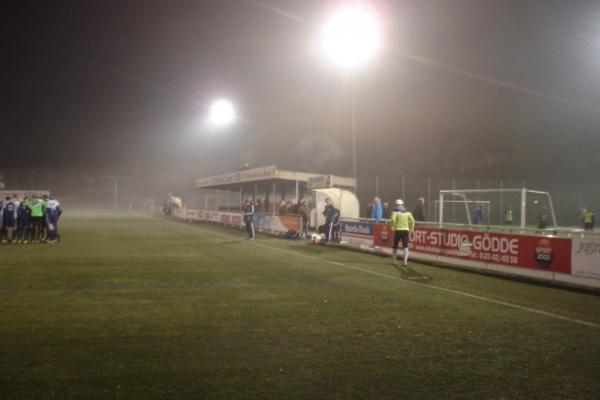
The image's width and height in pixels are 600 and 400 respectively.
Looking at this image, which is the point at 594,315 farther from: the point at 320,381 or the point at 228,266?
the point at 228,266

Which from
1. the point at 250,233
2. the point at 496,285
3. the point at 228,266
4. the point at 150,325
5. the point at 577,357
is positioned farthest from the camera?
the point at 250,233

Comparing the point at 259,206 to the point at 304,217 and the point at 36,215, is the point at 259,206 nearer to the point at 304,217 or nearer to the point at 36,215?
the point at 304,217

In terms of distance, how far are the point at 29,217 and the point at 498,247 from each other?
16.7m

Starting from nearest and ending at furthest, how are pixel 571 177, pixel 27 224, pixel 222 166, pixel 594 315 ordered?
pixel 594 315 → pixel 27 224 → pixel 571 177 → pixel 222 166

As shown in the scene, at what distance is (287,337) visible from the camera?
5605mm

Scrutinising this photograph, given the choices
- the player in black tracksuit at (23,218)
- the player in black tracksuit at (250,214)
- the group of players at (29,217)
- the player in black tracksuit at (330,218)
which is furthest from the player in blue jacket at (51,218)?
the player in black tracksuit at (330,218)

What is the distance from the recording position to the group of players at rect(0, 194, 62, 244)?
17500 mm

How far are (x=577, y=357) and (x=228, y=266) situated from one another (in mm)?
8520

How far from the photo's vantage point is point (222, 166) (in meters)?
70.3

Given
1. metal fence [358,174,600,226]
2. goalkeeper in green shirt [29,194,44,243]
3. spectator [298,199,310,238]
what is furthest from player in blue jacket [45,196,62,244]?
metal fence [358,174,600,226]

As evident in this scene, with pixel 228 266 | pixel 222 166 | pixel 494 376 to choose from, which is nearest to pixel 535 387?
pixel 494 376

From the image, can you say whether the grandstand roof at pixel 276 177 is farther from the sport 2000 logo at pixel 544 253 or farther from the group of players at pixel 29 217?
the sport 2000 logo at pixel 544 253

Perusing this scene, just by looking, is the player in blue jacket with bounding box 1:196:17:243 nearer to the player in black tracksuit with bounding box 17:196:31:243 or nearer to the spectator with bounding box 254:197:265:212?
the player in black tracksuit with bounding box 17:196:31:243

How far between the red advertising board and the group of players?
44.2ft
